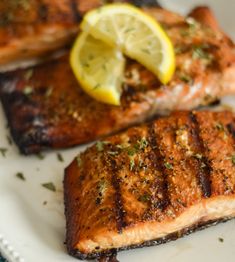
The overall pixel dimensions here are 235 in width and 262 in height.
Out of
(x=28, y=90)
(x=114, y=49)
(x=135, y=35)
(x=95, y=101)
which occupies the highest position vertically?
(x=135, y=35)

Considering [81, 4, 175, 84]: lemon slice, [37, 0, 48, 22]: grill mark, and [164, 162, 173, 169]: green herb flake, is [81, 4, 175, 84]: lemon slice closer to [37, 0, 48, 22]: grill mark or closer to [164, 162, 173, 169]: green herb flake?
[37, 0, 48, 22]: grill mark

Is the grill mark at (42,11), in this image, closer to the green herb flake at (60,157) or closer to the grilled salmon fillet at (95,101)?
the grilled salmon fillet at (95,101)

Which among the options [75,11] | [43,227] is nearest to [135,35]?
[75,11]

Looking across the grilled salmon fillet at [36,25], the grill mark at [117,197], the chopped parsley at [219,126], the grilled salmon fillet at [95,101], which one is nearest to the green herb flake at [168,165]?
the grill mark at [117,197]

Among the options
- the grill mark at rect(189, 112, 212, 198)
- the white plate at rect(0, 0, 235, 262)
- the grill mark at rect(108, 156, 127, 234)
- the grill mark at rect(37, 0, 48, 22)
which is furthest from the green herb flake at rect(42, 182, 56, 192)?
the grill mark at rect(37, 0, 48, 22)

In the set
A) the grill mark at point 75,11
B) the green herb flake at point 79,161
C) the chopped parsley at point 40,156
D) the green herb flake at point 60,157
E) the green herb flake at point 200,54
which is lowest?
the chopped parsley at point 40,156

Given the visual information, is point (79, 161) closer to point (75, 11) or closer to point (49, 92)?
point (49, 92)
